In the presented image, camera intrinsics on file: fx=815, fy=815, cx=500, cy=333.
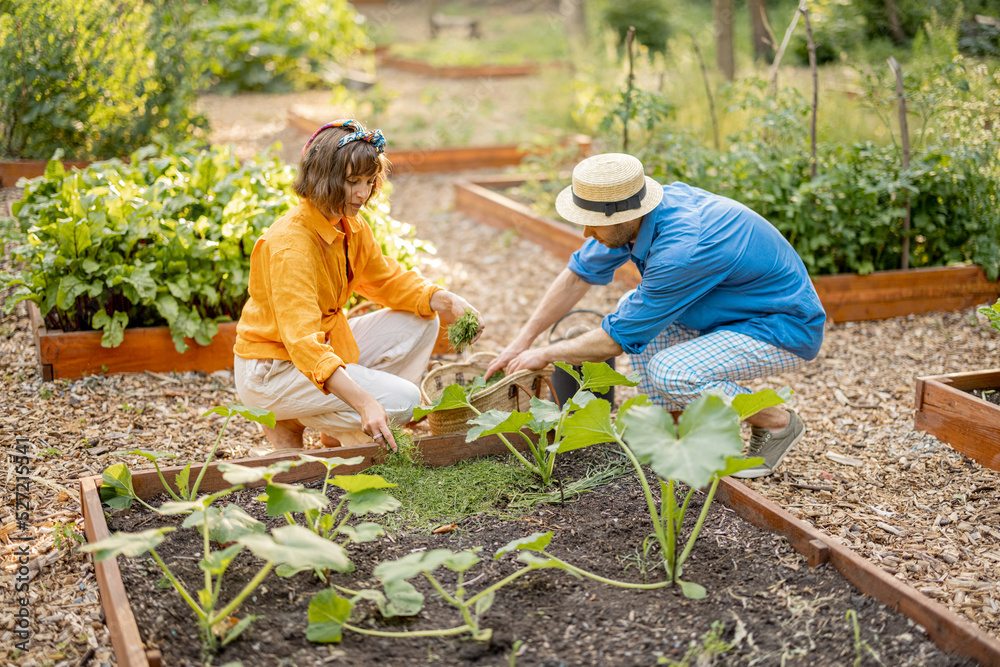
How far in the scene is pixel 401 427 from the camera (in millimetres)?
2916

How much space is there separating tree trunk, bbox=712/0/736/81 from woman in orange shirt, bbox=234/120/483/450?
18.9 ft

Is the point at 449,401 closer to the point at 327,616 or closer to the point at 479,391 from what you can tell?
the point at 479,391

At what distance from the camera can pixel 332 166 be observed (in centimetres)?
261

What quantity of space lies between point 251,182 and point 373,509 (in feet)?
8.82

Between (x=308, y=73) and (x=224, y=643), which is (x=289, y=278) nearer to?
(x=224, y=643)

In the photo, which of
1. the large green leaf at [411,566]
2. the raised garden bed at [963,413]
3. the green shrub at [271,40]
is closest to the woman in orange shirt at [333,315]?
the large green leaf at [411,566]

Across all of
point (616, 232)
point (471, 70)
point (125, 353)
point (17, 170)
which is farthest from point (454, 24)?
point (616, 232)

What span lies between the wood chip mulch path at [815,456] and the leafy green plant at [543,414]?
87 cm

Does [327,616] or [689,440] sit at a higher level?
[689,440]

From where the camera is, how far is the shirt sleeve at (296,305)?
2.57m

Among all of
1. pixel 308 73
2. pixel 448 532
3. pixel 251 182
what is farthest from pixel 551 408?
pixel 308 73

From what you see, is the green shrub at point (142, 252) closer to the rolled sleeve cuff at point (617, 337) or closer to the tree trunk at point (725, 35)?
the rolled sleeve cuff at point (617, 337)

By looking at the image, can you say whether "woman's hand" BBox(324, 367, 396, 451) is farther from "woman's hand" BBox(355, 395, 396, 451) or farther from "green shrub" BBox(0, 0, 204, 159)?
"green shrub" BBox(0, 0, 204, 159)

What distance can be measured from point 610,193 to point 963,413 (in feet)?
5.34
